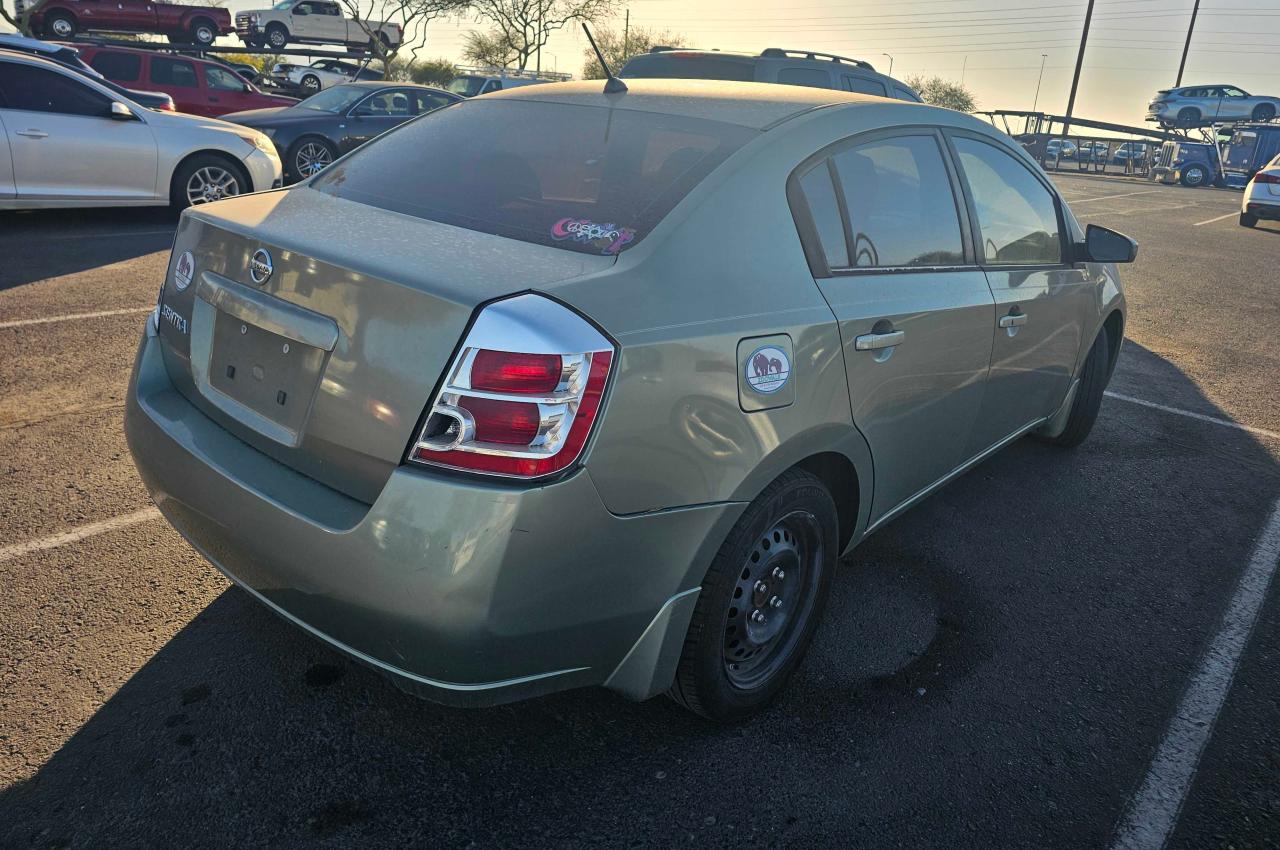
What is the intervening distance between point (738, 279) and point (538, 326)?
631mm

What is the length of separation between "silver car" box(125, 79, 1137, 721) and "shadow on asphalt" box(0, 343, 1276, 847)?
9.7 inches

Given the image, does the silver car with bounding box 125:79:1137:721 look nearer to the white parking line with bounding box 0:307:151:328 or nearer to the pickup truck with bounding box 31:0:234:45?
the white parking line with bounding box 0:307:151:328

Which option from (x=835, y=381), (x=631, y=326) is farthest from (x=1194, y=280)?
(x=631, y=326)

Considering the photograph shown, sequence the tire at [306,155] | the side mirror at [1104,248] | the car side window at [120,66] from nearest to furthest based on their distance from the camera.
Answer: the side mirror at [1104,248] < the tire at [306,155] < the car side window at [120,66]

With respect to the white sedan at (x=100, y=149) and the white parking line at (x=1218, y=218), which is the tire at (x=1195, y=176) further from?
the white sedan at (x=100, y=149)

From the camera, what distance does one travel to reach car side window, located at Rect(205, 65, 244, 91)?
51.0 feet

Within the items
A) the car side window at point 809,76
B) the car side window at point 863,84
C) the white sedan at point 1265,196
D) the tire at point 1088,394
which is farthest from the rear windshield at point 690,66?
the white sedan at point 1265,196

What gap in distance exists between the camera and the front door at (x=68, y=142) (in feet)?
26.7

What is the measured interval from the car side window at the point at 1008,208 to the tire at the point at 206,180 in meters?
7.92

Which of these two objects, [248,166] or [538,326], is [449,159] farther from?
[248,166]

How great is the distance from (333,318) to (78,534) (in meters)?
1.93

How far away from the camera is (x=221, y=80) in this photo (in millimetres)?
15664

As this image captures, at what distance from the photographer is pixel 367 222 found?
2.47 m

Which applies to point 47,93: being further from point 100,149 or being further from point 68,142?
point 100,149
